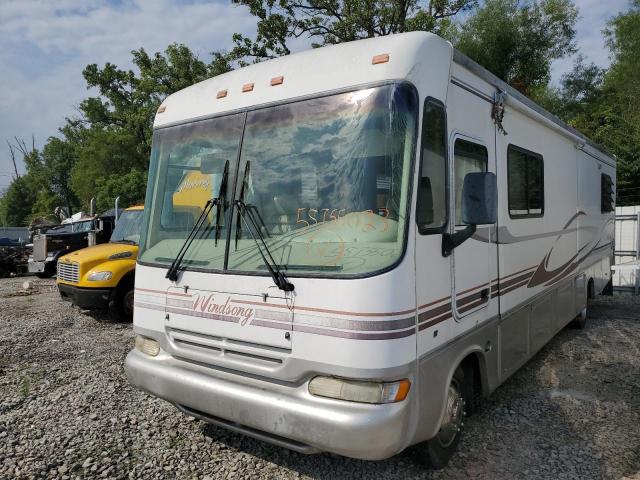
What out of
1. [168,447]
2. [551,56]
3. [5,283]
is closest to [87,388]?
[168,447]

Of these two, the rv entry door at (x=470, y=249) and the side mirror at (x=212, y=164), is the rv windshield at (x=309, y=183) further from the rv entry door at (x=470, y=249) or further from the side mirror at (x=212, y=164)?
the rv entry door at (x=470, y=249)

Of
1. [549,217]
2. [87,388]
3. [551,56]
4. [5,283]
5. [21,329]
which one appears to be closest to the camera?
[87,388]

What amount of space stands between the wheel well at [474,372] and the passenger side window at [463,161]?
1.09 m

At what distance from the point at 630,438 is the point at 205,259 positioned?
3.52m

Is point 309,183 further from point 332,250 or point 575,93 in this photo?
point 575,93

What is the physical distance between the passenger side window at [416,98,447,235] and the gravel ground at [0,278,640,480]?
1733mm

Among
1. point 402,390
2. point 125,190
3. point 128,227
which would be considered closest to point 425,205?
point 402,390

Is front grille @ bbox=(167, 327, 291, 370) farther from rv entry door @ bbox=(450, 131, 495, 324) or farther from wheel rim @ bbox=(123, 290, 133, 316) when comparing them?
wheel rim @ bbox=(123, 290, 133, 316)

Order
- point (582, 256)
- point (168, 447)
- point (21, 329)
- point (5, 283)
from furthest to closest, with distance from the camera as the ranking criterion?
point (5, 283)
point (21, 329)
point (582, 256)
point (168, 447)

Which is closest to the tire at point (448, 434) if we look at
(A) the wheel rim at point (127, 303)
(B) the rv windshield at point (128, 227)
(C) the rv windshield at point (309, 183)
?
(C) the rv windshield at point (309, 183)

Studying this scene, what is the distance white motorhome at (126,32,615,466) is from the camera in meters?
2.67

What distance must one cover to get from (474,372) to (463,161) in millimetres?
1617

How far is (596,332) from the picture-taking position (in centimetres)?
703

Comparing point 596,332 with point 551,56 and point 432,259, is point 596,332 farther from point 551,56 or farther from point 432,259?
point 551,56
